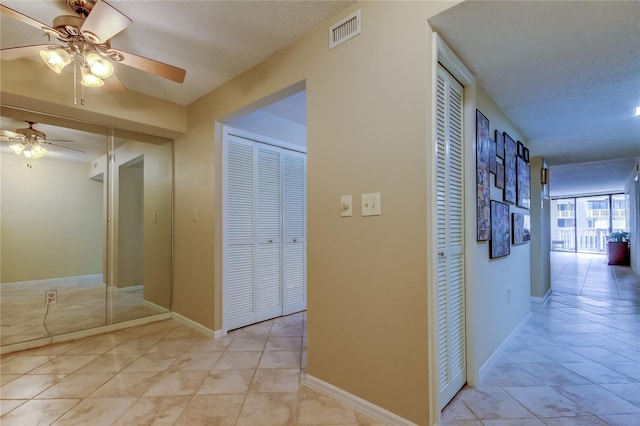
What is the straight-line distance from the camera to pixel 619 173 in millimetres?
6652

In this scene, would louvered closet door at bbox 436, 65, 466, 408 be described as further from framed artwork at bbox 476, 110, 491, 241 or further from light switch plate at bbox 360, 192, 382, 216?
light switch plate at bbox 360, 192, 382, 216

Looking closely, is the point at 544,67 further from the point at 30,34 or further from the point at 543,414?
the point at 30,34

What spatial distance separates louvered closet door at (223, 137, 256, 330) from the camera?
304 centimetres

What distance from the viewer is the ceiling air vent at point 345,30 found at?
1.78 m

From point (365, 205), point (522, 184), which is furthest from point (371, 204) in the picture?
point (522, 184)

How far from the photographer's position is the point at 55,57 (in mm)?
1775

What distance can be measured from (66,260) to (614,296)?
7.28m

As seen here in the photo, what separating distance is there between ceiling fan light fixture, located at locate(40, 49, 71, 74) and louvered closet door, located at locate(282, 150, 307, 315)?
216 centimetres

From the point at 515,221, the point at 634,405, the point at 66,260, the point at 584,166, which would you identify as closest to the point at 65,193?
the point at 66,260

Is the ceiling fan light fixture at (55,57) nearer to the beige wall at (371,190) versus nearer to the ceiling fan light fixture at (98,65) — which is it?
the ceiling fan light fixture at (98,65)

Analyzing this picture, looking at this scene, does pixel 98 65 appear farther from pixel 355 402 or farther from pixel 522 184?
pixel 522 184

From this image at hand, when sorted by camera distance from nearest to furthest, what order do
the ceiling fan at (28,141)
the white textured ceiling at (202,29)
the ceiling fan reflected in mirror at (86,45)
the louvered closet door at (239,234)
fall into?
the ceiling fan reflected in mirror at (86,45)
the white textured ceiling at (202,29)
the ceiling fan at (28,141)
the louvered closet door at (239,234)

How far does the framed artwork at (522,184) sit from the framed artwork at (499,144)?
584mm

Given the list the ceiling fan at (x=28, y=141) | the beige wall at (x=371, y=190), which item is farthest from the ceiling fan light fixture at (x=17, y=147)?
the beige wall at (x=371, y=190)
